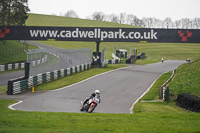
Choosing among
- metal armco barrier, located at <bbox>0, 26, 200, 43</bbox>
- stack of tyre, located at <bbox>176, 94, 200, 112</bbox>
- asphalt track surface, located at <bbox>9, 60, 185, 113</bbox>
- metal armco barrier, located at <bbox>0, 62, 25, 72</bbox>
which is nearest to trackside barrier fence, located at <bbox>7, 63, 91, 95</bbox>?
asphalt track surface, located at <bbox>9, 60, 185, 113</bbox>

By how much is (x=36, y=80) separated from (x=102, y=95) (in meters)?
6.14

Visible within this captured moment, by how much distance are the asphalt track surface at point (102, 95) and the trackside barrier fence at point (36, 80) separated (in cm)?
115

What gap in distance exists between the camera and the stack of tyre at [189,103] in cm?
1770

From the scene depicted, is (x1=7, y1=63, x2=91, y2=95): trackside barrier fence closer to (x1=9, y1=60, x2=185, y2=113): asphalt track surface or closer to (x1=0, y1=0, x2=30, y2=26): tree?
(x1=9, y1=60, x2=185, y2=113): asphalt track surface

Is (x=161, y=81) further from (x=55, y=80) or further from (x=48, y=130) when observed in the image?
(x=48, y=130)

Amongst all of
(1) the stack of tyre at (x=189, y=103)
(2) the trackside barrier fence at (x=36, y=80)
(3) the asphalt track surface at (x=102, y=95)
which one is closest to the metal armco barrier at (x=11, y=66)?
(2) the trackside barrier fence at (x=36, y=80)

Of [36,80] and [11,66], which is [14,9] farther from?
[36,80]

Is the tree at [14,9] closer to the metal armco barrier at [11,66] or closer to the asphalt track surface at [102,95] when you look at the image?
the metal armco barrier at [11,66]

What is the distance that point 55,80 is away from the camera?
31016 mm

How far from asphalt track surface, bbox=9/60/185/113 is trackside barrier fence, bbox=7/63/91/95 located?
1.15m

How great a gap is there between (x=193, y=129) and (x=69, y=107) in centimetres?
922

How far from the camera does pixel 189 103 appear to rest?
18.5 metres

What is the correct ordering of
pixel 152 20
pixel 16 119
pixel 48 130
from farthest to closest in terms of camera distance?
pixel 152 20
pixel 16 119
pixel 48 130

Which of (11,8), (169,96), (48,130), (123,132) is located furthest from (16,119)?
(11,8)
